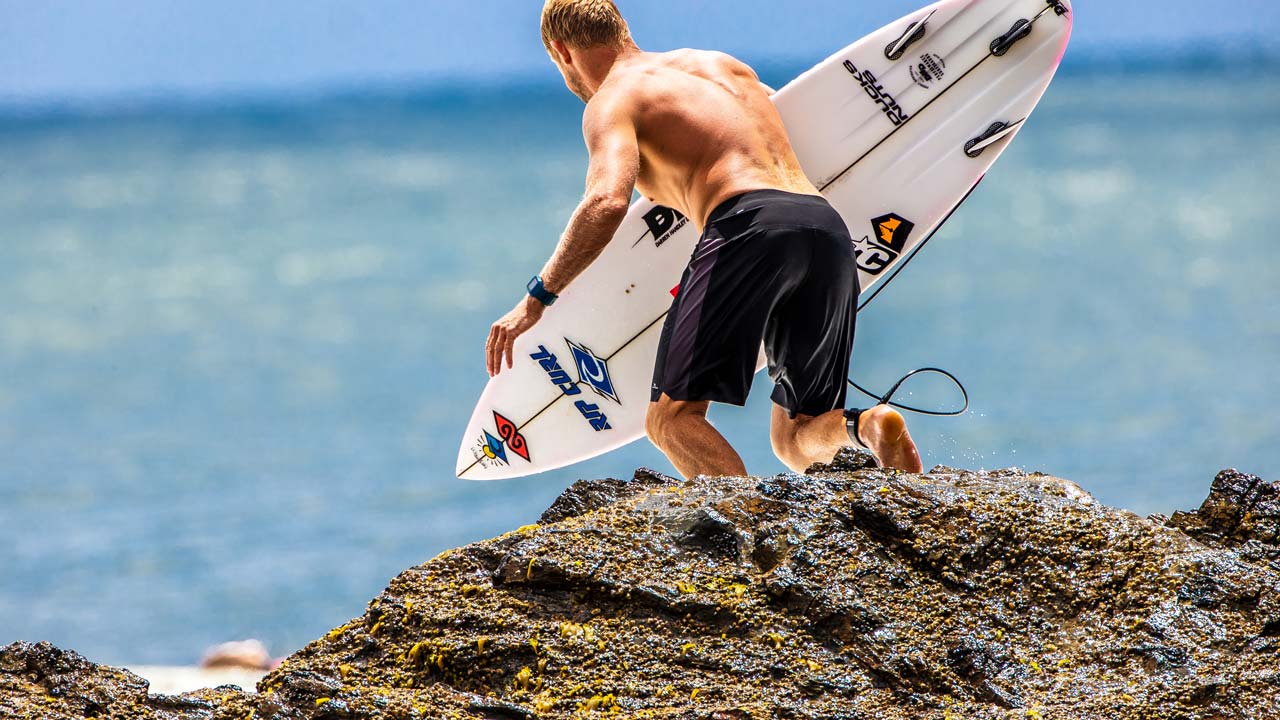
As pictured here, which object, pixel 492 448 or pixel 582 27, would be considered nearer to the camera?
pixel 582 27

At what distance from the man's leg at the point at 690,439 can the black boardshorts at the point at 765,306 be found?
0.11ft

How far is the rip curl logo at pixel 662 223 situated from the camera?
4.49 metres

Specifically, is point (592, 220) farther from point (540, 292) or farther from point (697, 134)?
point (697, 134)

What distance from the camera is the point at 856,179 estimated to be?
4.54 metres

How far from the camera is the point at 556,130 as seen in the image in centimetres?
2134

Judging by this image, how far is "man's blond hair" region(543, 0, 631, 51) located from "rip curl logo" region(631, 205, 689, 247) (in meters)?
0.95

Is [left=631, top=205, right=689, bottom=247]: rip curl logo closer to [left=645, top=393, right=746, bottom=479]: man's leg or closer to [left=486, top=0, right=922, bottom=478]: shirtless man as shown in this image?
[left=486, top=0, right=922, bottom=478]: shirtless man

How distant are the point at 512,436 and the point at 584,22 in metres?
1.65

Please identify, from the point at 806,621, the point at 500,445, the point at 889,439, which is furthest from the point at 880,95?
the point at 806,621

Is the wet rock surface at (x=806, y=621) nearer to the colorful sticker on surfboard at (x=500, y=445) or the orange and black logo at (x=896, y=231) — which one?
the orange and black logo at (x=896, y=231)

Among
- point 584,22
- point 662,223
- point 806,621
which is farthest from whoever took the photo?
point 662,223

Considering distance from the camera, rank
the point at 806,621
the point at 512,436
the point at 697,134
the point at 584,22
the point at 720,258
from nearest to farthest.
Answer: the point at 806,621
the point at 720,258
the point at 697,134
the point at 584,22
the point at 512,436

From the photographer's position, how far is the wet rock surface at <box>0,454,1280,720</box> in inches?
70.0

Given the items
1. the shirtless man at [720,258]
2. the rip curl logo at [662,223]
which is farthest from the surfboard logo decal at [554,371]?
the shirtless man at [720,258]
